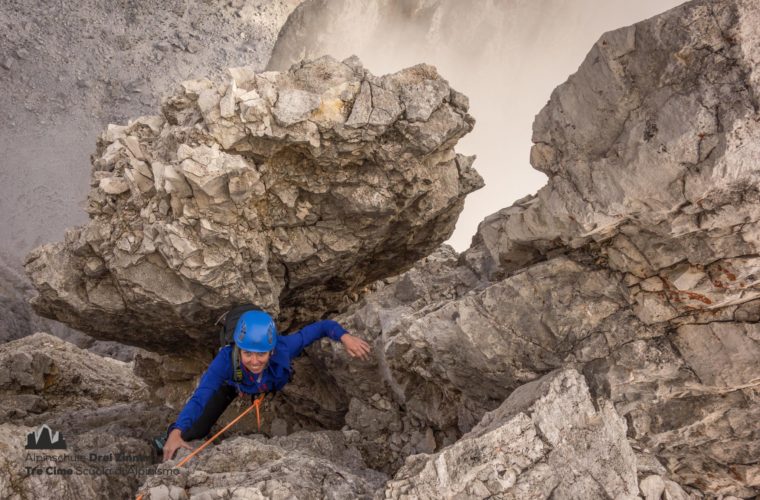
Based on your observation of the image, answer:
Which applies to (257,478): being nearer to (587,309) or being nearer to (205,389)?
(205,389)

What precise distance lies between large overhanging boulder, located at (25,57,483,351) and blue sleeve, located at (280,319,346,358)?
1.18 metres

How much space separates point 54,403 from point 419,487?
31.4 ft

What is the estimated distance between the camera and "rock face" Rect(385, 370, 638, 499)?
370 cm

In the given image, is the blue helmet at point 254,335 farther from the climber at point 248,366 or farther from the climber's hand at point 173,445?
the climber's hand at point 173,445

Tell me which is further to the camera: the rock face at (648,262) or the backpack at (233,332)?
the backpack at (233,332)

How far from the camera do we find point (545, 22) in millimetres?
23219

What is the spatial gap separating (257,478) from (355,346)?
102 inches

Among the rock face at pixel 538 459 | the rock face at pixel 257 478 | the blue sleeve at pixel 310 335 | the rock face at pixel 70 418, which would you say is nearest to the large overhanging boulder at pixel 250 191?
the blue sleeve at pixel 310 335

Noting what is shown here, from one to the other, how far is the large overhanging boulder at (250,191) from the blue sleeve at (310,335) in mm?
1181

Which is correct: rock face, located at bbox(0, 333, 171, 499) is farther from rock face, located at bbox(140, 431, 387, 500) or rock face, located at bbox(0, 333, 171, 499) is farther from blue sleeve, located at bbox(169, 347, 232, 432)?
rock face, located at bbox(140, 431, 387, 500)

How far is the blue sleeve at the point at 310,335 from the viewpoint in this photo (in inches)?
264

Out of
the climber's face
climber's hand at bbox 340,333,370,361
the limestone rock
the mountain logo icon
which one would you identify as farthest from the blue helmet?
the limestone rock

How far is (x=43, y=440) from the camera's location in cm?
503

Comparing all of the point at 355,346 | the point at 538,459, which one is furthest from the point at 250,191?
the point at 538,459
